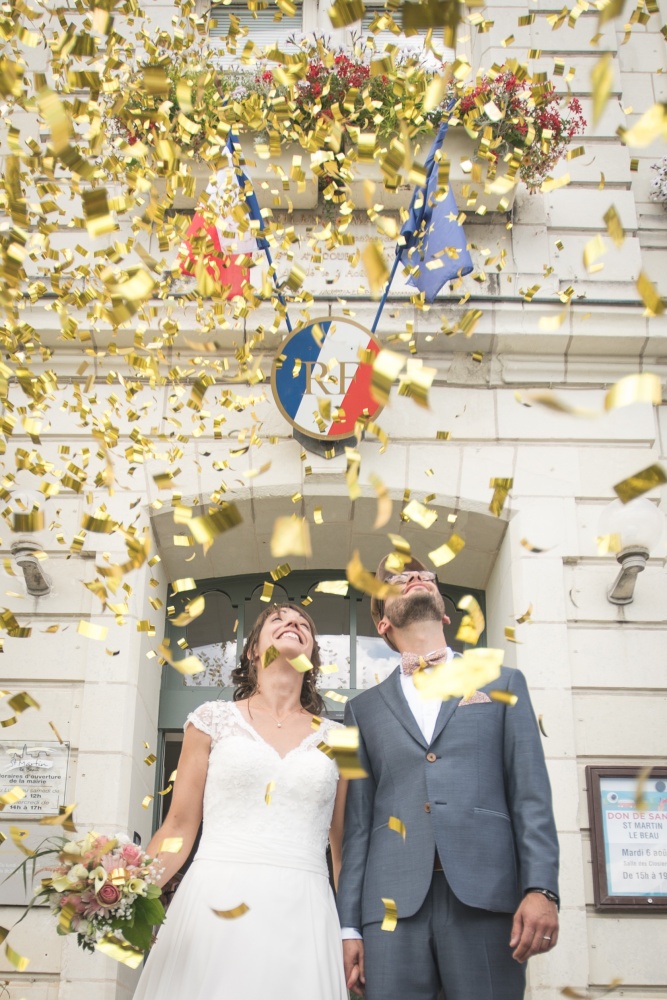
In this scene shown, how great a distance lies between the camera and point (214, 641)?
18.3 feet

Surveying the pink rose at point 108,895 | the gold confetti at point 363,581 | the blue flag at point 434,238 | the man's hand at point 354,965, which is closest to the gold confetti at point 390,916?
the man's hand at point 354,965

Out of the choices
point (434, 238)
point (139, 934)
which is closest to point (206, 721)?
point (139, 934)

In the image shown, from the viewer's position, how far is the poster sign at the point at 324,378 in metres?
4.99

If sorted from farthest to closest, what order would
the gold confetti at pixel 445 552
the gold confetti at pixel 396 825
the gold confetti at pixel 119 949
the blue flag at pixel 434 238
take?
1. the blue flag at pixel 434 238
2. the gold confetti at pixel 396 825
3. the gold confetti at pixel 119 949
4. the gold confetti at pixel 445 552

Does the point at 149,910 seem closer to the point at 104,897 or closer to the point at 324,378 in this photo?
the point at 104,897

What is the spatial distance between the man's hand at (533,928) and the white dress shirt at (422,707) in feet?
1.85

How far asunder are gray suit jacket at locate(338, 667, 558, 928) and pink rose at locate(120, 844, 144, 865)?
2.02ft

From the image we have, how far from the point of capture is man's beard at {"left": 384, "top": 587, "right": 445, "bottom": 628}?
3342 millimetres

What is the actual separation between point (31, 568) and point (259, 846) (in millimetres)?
2090

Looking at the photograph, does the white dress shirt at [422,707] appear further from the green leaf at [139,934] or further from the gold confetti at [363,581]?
the gold confetti at [363,581]

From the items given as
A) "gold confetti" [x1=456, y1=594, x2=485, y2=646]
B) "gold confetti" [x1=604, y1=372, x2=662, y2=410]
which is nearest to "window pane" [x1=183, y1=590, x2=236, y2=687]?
"gold confetti" [x1=456, y1=594, x2=485, y2=646]

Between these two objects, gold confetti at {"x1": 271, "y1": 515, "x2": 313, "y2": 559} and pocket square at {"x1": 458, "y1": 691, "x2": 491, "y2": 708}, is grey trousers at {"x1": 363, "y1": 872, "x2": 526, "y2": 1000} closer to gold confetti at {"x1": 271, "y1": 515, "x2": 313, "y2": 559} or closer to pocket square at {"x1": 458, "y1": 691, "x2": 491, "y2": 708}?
pocket square at {"x1": 458, "y1": 691, "x2": 491, "y2": 708}

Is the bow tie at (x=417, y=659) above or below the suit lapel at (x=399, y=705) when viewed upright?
above

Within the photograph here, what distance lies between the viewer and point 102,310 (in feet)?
14.5
